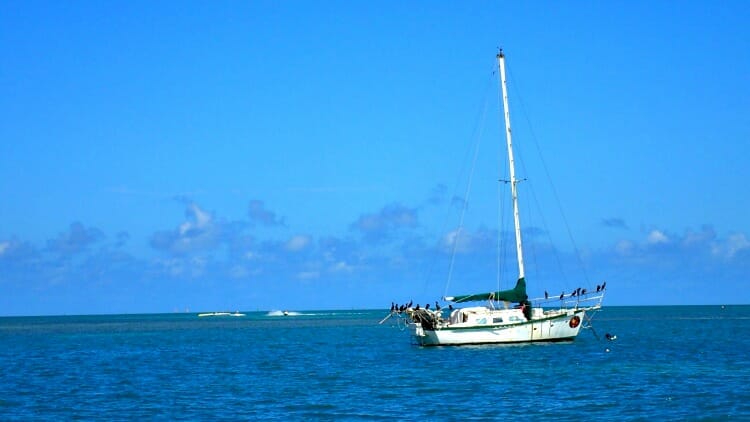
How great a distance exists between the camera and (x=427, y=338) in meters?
78.9

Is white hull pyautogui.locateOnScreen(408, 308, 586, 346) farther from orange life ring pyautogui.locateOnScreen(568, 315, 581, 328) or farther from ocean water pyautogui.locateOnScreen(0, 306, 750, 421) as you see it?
ocean water pyautogui.locateOnScreen(0, 306, 750, 421)

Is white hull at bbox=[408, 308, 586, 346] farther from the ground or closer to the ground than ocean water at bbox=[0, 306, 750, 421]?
farther from the ground

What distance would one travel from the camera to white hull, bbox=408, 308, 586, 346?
75.2 meters

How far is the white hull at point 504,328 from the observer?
75.2 m

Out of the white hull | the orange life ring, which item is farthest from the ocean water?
the orange life ring

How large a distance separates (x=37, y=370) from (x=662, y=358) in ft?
144

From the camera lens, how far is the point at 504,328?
75125 mm

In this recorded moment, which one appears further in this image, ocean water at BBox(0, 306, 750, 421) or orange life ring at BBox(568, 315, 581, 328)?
orange life ring at BBox(568, 315, 581, 328)

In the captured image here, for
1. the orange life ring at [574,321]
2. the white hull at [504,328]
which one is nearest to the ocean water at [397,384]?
the white hull at [504,328]

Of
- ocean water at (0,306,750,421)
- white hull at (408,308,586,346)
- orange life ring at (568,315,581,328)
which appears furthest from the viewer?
orange life ring at (568,315,581,328)

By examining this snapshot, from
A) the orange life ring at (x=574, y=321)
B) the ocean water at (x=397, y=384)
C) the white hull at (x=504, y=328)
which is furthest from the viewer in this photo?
the orange life ring at (x=574, y=321)

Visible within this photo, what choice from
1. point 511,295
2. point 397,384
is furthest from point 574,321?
point 397,384

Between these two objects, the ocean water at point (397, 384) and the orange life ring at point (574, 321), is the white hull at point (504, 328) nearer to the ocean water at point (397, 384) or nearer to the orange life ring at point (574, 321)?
the orange life ring at point (574, 321)

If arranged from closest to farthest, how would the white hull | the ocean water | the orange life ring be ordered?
the ocean water < the white hull < the orange life ring
